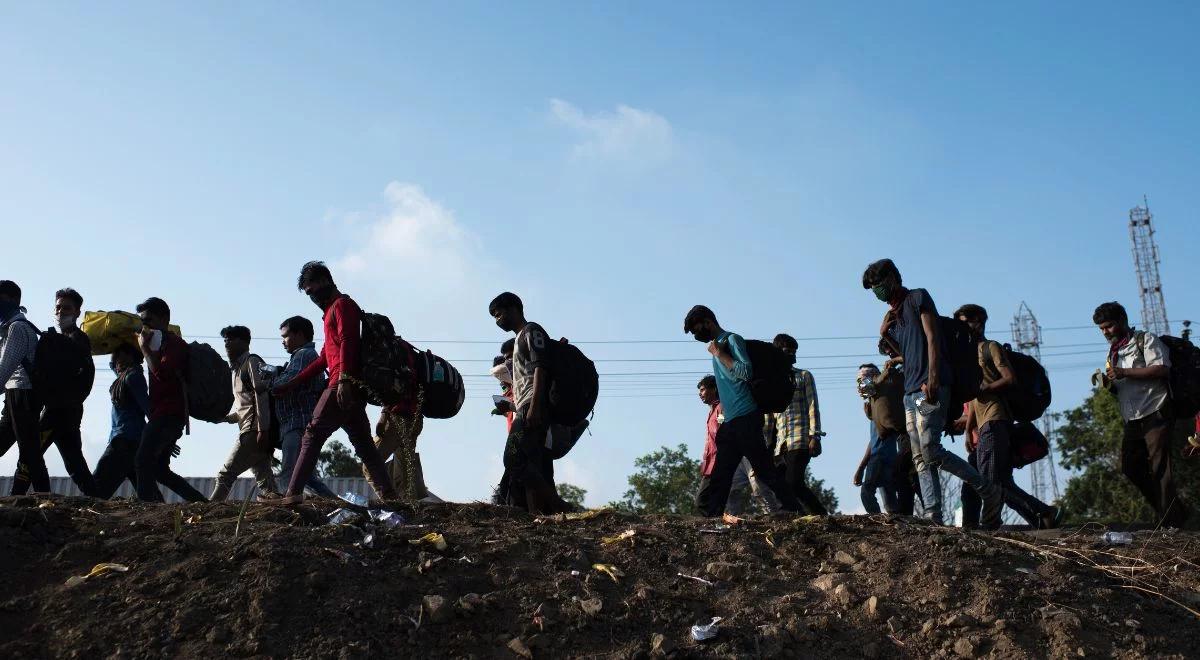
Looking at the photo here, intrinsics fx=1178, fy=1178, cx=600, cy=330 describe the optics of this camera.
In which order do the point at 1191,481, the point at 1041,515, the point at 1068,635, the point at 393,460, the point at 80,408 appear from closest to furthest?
1. the point at 1068,635
2. the point at 1041,515
3. the point at 80,408
4. the point at 393,460
5. the point at 1191,481

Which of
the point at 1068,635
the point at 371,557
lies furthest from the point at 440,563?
the point at 1068,635

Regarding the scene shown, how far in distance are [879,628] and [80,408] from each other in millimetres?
6195

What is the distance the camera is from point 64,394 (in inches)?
332

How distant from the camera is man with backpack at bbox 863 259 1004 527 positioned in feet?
23.2

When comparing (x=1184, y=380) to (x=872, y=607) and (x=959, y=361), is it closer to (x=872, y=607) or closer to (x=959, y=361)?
(x=959, y=361)

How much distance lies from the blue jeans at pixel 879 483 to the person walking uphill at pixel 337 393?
399 centimetres

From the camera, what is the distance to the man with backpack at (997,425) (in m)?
7.98

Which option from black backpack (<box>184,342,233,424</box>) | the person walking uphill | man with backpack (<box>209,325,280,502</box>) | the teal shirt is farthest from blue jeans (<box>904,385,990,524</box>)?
black backpack (<box>184,342,233,424</box>)

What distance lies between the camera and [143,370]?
29.7ft

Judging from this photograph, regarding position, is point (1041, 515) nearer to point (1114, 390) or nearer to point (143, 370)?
point (1114, 390)

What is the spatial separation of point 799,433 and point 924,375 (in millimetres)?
2064

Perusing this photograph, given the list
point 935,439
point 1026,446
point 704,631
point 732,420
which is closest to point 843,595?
point 704,631

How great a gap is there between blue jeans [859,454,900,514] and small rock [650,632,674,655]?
4.94 metres

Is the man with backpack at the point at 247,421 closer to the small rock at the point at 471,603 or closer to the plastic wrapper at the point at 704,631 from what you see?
the small rock at the point at 471,603
